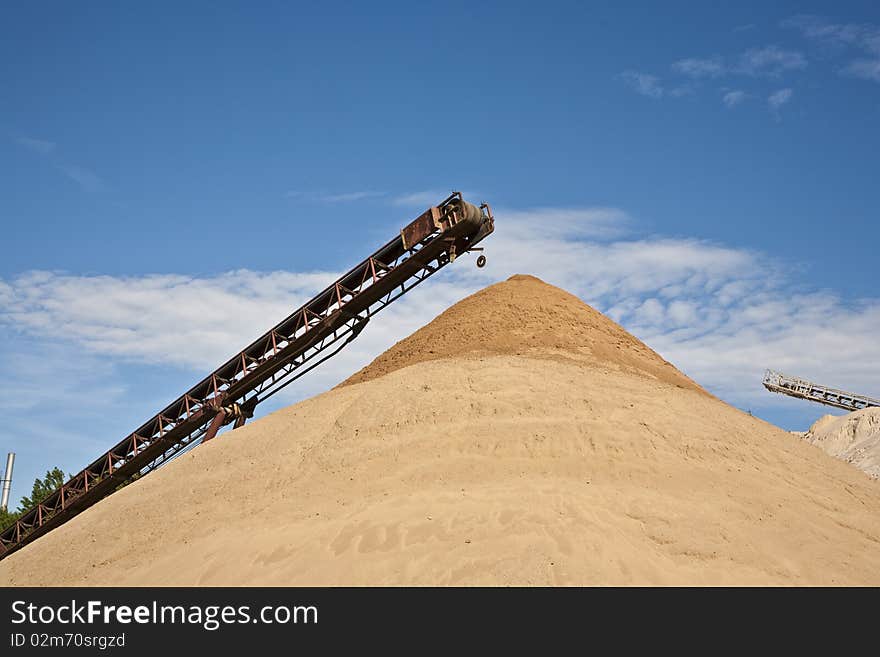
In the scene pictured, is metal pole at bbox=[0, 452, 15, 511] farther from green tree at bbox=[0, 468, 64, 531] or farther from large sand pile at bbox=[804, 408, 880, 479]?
large sand pile at bbox=[804, 408, 880, 479]

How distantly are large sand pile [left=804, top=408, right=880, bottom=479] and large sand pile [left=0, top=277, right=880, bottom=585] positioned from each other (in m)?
18.2

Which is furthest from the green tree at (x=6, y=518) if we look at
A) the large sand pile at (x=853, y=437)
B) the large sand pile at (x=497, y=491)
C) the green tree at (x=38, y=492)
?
the large sand pile at (x=853, y=437)

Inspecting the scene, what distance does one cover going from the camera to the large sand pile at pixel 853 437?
3725 centimetres

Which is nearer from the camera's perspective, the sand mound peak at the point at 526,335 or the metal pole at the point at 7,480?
the sand mound peak at the point at 526,335

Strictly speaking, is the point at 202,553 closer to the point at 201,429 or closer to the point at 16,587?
the point at 16,587

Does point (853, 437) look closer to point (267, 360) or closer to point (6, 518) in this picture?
point (267, 360)

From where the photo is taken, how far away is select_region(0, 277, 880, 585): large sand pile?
13.8 metres

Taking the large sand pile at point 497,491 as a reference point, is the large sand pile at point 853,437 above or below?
above

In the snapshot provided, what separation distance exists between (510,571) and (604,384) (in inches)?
303

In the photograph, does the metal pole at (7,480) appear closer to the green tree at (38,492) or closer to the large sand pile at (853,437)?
the green tree at (38,492)

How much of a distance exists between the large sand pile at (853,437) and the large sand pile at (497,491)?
1825 centimetres

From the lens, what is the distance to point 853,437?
40844 mm

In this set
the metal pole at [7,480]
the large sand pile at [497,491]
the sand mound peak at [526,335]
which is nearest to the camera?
the large sand pile at [497,491]

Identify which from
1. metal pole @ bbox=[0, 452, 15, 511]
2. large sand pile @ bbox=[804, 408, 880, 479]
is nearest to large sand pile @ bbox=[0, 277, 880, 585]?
large sand pile @ bbox=[804, 408, 880, 479]
